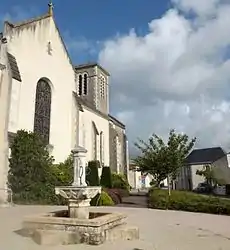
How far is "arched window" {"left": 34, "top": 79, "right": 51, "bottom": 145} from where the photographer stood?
69.2ft

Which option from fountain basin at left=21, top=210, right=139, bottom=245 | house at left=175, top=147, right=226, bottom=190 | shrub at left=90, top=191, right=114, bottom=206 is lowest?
fountain basin at left=21, top=210, right=139, bottom=245

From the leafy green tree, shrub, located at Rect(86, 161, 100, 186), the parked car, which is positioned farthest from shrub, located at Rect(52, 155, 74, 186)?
the parked car

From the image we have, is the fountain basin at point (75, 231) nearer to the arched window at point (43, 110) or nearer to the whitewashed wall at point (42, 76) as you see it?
the whitewashed wall at point (42, 76)

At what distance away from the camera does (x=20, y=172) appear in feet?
57.3

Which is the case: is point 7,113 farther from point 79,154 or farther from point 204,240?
point 204,240

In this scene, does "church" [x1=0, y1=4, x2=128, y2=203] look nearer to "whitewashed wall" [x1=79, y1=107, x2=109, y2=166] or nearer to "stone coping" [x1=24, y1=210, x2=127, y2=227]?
"whitewashed wall" [x1=79, y1=107, x2=109, y2=166]

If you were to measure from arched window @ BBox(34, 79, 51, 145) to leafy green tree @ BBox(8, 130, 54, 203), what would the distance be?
285 centimetres

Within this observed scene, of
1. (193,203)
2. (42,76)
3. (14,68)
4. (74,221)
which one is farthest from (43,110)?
(74,221)

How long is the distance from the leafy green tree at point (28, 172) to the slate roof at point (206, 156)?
37.5m

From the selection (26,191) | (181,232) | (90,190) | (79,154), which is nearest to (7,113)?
(26,191)

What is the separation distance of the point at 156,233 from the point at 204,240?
1368 millimetres

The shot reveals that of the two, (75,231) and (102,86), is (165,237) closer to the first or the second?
(75,231)

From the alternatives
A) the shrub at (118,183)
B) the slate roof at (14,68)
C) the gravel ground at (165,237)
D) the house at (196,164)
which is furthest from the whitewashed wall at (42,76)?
the house at (196,164)

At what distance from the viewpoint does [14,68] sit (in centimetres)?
1828
